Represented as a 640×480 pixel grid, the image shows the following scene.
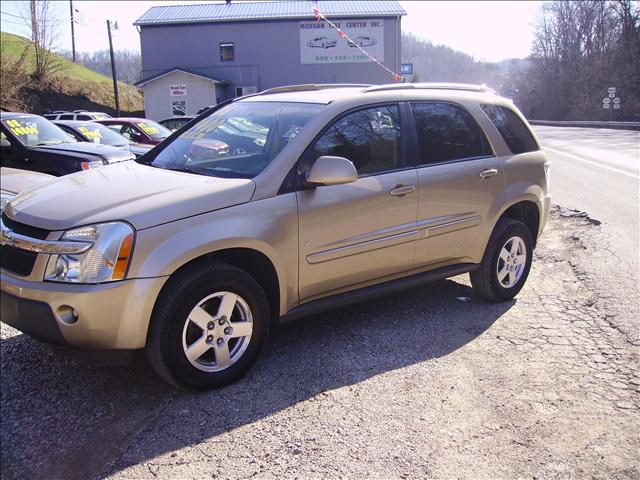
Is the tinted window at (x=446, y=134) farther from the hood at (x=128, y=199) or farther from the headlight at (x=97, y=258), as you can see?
the headlight at (x=97, y=258)

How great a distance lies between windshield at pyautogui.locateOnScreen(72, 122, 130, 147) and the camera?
1141 centimetres

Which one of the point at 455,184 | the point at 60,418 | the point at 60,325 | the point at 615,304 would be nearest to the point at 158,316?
the point at 60,325

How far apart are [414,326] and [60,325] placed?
2533 mm

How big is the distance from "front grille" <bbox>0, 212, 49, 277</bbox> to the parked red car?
1047 cm

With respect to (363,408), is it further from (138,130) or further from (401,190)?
(138,130)

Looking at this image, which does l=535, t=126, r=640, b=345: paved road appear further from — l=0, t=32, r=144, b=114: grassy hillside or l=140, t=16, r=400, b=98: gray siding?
l=0, t=32, r=144, b=114: grassy hillside

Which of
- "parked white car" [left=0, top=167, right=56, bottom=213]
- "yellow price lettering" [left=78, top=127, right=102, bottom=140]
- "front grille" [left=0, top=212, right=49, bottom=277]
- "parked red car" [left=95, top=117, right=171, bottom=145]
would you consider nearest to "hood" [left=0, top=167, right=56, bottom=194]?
"parked white car" [left=0, top=167, right=56, bottom=213]

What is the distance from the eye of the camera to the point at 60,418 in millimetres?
3131

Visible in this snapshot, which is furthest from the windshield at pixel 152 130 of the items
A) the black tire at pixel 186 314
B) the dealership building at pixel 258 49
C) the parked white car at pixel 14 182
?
the dealership building at pixel 258 49

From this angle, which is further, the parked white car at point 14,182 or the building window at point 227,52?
the building window at point 227,52

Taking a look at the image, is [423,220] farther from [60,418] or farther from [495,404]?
[60,418]

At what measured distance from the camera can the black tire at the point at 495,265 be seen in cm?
484

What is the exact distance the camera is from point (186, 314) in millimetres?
3234

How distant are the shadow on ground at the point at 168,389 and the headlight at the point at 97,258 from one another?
0.78 metres
